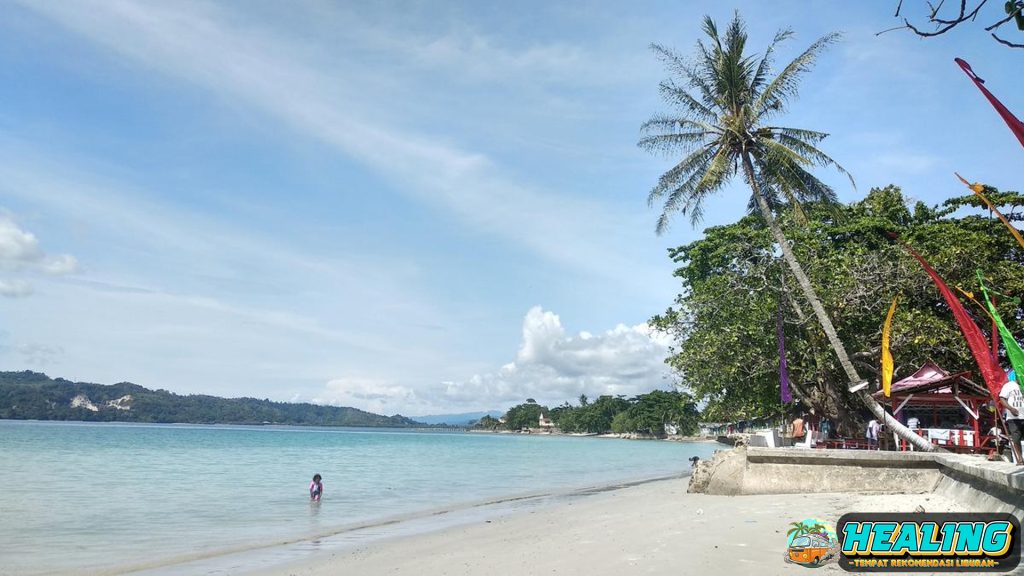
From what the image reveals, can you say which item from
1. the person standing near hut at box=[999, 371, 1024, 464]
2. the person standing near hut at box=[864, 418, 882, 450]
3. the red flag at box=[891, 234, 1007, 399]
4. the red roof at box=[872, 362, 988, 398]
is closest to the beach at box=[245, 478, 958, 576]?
the person standing near hut at box=[999, 371, 1024, 464]

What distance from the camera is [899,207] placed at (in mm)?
26328

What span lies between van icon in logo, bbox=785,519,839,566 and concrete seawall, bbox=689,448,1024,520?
162 inches

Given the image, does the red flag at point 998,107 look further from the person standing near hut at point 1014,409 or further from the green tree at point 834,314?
the green tree at point 834,314

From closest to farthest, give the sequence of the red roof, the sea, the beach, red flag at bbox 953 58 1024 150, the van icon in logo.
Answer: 1. red flag at bbox 953 58 1024 150
2. the van icon in logo
3. the beach
4. the sea
5. the red roof

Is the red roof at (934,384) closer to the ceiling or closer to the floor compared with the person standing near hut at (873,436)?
closer to the ceiling

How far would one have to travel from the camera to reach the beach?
25.4ft

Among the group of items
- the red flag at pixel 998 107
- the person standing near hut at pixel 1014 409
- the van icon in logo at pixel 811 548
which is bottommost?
the van icon in logo at pixel 811 548

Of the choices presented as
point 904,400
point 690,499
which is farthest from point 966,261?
point 690,499

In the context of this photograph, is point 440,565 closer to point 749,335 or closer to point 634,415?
point 749,335

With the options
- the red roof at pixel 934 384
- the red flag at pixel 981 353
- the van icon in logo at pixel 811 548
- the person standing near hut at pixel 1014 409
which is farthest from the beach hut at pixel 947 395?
the van icon in logo at pixel 811 548

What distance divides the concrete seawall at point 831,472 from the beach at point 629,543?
635 millimetres

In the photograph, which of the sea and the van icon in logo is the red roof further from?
the sea

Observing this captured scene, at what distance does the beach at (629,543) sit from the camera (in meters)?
7.73

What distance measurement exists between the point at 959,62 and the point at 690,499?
11.3 m
